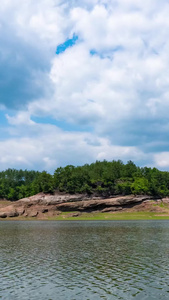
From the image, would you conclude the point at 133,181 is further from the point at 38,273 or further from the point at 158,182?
the point at 38,273

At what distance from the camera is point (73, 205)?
166 metres

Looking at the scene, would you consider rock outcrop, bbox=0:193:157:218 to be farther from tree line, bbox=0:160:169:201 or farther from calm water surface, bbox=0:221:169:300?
calm water surface, bbox=0:221:169:300

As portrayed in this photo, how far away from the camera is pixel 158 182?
177m

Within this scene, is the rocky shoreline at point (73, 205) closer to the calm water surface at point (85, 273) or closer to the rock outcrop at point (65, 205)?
the rock outcrop at point (65, 205)

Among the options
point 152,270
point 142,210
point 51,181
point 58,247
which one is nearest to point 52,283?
point 152,270

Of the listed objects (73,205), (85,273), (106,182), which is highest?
(106,182)

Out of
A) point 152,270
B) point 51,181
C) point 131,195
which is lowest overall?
point 152,270

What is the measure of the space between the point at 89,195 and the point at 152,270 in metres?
144

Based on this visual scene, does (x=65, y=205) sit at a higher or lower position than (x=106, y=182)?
lower

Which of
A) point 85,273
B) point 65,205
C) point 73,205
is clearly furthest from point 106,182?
point 85,273

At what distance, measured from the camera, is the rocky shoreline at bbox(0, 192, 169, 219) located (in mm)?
162875

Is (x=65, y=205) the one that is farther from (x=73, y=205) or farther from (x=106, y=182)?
(x=106, y=182)

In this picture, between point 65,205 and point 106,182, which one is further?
point 106,182

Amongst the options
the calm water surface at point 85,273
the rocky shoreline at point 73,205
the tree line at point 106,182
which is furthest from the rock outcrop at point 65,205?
the calm water surface at point 85,273
